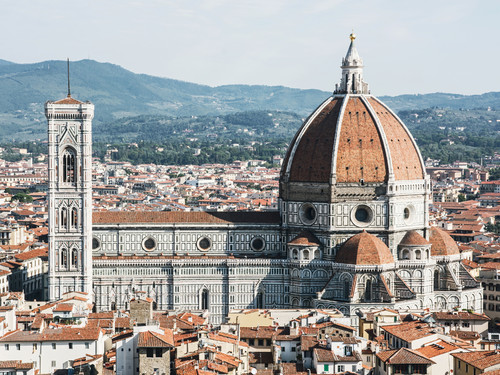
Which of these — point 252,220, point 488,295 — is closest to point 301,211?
point 252,220

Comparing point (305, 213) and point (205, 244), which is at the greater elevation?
point (305, 213)

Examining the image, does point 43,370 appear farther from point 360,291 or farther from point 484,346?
point 360,291

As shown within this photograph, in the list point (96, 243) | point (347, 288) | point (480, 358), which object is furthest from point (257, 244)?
point (480, 358)

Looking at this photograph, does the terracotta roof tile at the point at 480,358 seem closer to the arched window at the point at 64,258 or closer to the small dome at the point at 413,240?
the small dome at the point at 413,240

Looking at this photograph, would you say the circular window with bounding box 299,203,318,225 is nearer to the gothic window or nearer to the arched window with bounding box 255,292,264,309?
the arched window with bounding box 255,292,264,309

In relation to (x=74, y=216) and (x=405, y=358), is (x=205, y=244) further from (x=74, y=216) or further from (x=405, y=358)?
(x=405, y=358)

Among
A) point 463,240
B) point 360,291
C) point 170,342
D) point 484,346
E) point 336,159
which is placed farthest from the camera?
point 463,240
